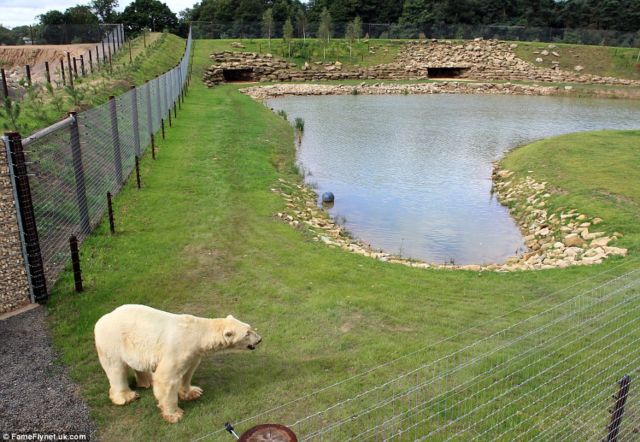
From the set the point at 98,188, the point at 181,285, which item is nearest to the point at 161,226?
the point at 98,188

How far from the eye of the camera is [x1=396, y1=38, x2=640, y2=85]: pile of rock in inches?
2189

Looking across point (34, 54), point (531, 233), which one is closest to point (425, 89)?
point (34, 54)

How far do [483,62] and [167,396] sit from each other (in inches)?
2368

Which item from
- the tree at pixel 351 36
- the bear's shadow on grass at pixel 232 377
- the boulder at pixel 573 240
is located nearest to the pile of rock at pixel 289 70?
the tree at pixel 351 36

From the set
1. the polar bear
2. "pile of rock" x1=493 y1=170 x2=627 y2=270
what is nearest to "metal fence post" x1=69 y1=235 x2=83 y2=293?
the polar bear

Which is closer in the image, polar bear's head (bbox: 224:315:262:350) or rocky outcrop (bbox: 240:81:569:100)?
polar bear's head (bbox: 224:315:262:350)

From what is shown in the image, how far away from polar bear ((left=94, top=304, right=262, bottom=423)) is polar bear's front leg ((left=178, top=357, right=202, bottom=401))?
0.04ft

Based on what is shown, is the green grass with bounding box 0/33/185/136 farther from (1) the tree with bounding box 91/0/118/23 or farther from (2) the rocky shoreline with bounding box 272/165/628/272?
(1) the tree with bounding box 91/0/118/23

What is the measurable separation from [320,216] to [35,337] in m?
8.74

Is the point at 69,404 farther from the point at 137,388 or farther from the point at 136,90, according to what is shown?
the point at 136,90

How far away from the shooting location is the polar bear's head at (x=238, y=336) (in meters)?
5.37

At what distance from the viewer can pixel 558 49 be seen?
61219 millimetres

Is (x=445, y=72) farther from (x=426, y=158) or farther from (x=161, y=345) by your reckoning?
(x=161, y=345)

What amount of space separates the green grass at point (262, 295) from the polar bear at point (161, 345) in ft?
0.83
